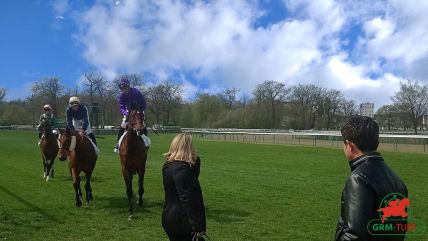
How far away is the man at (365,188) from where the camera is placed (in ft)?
9.49

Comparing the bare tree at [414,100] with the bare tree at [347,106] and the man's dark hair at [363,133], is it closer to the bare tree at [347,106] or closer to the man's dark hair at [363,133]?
the bare tree at [347,106]

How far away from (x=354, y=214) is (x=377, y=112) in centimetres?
9494

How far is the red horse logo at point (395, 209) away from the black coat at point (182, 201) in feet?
7.55

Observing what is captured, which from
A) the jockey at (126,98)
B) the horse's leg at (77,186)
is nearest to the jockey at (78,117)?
the horse's leg at (77,186)

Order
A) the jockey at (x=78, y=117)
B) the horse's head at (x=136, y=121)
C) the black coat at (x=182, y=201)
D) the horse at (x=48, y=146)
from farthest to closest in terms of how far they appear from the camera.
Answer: the horse at (x=48, y=146)
the jockey at (x=78, y=117)
the horse's head at (x=136, y=121)
the black coat at (x=182, y=201)

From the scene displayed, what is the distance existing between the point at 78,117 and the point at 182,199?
846 cm

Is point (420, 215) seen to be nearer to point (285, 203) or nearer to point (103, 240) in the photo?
point (285, 203)

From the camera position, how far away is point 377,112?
92.1m

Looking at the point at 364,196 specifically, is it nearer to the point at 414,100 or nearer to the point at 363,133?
the point at 363,133

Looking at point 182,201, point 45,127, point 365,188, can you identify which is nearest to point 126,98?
point 182,201

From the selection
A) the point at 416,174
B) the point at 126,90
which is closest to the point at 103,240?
the point at 126,90

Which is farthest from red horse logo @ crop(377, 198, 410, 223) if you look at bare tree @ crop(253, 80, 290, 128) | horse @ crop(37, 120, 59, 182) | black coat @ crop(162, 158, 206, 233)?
bare tree @ crop(253, 80, 290, 128)

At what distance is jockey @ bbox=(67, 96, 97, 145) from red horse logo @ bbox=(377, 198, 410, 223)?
10247 mm

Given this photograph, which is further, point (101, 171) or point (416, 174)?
point (101, 171)
